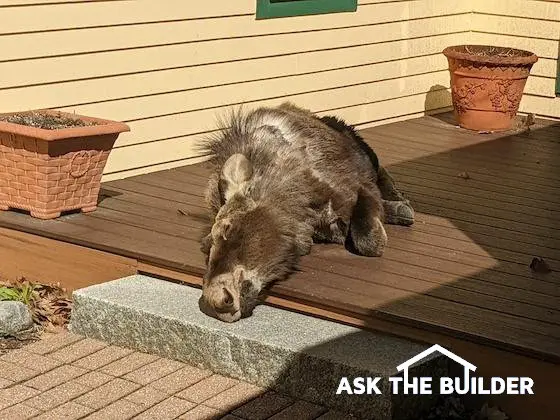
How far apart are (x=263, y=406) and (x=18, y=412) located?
3.00ft

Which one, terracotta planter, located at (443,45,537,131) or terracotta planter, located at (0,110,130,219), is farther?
terracotta planter, located at (443,45,537,131)

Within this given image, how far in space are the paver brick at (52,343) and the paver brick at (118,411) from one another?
68 centimetres

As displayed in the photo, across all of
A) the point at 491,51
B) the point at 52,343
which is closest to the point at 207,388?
the point at 52,343

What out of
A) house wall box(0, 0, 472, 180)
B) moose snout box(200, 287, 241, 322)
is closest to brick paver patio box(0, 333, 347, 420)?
moose snout box(200, 287, 241, 322)

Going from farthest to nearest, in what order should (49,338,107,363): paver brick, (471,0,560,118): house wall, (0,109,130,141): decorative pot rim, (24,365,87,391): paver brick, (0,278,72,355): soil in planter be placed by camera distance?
(471,0,560,118): house wall, (0,109,130,141): decorative pot rim, (0,278,72,355): soil in planter, (49,338,107,363): paver brick, (24,365,87,391): paver brick

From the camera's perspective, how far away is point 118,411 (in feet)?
14.1

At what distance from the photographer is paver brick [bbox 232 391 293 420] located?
13.9 ft

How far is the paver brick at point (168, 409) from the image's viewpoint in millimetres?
4242

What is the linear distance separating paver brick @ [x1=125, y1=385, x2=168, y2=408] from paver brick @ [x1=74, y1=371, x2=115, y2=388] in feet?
0.57

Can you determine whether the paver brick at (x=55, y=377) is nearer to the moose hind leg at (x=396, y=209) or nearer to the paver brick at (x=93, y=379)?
the paver brick at (x=93, y=379)

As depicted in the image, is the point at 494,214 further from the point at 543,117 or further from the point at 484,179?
the point at 543,117

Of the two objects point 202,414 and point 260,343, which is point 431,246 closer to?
point 260,343

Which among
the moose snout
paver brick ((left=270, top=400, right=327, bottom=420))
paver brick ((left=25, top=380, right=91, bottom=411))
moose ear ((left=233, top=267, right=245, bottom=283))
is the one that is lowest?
paver brick ((left=25, top=380, right=91, bottom=411))

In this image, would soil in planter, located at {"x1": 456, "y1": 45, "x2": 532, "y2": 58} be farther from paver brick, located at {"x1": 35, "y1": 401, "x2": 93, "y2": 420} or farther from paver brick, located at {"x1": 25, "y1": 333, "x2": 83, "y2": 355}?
paver brick, located at {"x1": 35, "y1": 401, "x2": 93, "y2": 420}
